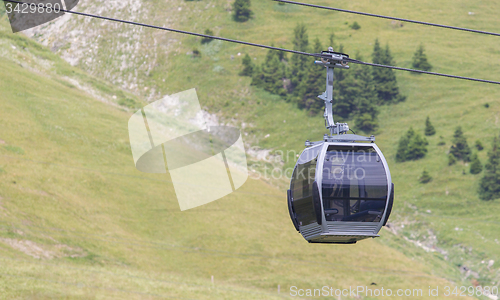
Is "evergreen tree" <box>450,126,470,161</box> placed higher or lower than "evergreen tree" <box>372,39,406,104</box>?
lower

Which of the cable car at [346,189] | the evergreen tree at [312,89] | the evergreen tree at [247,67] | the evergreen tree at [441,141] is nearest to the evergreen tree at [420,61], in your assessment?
the evergreen tree at [312,89]

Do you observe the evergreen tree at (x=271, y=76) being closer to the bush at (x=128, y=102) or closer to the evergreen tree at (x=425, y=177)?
the bush at (x=128, y=102)

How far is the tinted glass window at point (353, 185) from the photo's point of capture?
34.3ft

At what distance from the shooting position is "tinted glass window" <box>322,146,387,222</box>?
10.4 meters

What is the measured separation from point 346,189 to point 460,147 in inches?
1592

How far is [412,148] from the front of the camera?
1865 inches

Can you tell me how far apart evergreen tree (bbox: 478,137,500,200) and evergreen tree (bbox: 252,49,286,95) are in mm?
24078

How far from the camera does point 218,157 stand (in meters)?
46.5

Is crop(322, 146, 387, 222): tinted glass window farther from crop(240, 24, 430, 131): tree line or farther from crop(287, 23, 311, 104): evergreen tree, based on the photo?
crop(287, 23, 311, 104): evergreen tree

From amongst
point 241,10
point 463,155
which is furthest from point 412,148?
point 241,10

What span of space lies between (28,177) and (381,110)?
3882 cm

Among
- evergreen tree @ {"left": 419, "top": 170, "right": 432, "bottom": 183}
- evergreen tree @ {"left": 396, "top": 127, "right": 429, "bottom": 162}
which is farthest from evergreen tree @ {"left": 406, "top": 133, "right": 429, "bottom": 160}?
evergreen tree @ {"left": 419, "top": 170, "right": 432, "bottom": 183}

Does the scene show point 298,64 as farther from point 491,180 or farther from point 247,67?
point 491,180

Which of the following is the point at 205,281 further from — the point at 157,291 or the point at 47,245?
the point at 47,245
